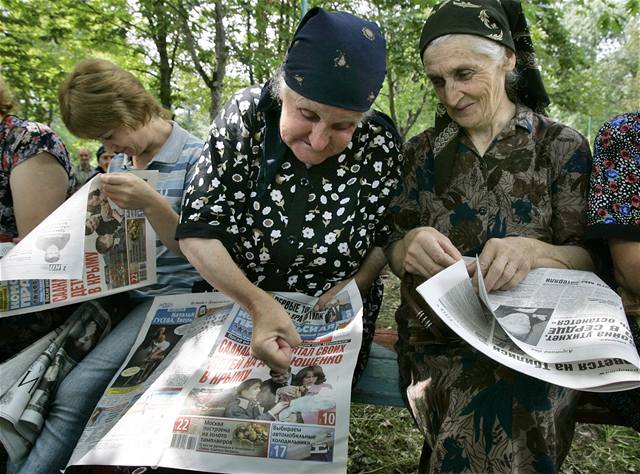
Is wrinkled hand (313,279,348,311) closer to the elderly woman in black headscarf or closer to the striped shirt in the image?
the elderly woman in black headscarf

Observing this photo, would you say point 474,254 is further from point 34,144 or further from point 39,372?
point 34,144

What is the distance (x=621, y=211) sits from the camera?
62.0 inches

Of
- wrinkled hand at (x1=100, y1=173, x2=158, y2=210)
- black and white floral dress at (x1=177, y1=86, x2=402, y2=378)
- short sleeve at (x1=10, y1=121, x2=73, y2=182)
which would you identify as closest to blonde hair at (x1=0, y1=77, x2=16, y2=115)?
short sleeve at (x1=10, y1=121, x2=73, y2=182)

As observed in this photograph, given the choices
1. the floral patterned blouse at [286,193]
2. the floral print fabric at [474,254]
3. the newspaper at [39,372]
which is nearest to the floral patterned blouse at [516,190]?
the floral print fabric at [474,254]

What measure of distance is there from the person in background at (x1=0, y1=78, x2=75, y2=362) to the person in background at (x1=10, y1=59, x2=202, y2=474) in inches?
6.0

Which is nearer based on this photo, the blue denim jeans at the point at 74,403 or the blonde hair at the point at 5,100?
the blue denim jeans at the point at 74,403

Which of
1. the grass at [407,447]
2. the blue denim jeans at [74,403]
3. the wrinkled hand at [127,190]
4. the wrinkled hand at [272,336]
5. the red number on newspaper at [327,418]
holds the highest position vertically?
the wrinkled hand at [127,190]

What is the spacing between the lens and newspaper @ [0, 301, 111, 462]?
165 cm

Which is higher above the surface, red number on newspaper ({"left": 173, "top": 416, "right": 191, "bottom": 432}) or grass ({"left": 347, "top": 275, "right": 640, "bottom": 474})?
red number on newspaper ({"left": 173, "top": 416, "right": 191, "bottom": 432})

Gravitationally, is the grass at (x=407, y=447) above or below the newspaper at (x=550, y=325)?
below

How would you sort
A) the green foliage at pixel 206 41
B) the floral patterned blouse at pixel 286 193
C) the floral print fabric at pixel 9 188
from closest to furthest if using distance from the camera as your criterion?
the floral patterned blouse at pixel 286 193 < the floral print fabric at pixel 9 188 < the green foliage at pixel 206 41

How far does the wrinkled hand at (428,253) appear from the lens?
1.58m

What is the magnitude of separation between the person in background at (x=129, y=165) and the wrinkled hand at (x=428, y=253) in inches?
35.3

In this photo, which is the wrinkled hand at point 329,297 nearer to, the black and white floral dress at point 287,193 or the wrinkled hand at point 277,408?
the black and white floral dress at point 287,193
